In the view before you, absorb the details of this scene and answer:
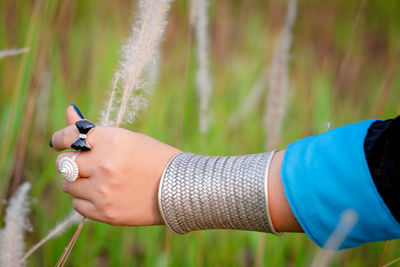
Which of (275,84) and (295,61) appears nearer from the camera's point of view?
(275,84)

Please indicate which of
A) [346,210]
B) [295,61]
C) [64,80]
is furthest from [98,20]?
[346,210]

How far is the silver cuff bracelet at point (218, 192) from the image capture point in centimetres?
48

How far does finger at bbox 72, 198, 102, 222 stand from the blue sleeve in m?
0.25

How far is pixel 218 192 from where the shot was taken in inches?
19.2

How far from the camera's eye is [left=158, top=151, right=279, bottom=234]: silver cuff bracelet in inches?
19.0

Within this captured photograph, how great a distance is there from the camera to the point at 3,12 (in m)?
0.97

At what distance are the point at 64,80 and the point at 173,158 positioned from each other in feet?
1.94

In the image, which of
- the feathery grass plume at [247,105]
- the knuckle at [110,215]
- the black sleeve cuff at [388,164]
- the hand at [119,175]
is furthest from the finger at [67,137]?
the feathery grass plume at [247,105]

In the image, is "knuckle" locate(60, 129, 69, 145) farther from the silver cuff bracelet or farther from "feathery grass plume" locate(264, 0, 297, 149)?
"feathery grass plume" locate(264, 0, 297, 149)

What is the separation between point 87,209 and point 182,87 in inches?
11.8

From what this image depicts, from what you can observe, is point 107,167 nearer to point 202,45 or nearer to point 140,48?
point 140,48

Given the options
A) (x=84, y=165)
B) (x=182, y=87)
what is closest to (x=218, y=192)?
(x=84, y=165)

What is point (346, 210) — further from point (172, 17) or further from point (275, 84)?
point (172, 17)

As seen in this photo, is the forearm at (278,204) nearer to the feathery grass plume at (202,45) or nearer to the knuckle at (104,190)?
the knuckle at (104,190)
